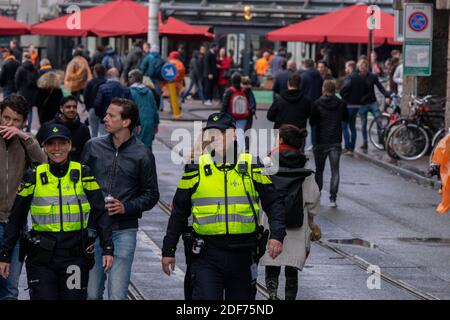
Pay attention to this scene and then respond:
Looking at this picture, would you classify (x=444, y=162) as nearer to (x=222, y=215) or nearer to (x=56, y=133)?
(x=222, y=215)

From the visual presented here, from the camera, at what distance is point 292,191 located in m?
10.6

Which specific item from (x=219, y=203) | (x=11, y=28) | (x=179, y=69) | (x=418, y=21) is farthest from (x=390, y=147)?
(x=219, y=203)

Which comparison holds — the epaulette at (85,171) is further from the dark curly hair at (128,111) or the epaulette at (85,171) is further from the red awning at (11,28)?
the red awning at (11,28)

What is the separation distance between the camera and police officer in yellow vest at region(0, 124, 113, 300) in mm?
8430

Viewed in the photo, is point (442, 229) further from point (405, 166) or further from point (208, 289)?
point (208, 289)

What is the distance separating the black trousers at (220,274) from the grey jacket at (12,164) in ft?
5.36

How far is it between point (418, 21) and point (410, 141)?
216 cm

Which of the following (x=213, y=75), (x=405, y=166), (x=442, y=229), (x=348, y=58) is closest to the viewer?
(x=442, y=229)

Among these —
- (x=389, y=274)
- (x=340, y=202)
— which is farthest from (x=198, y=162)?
(x=340, y=202)

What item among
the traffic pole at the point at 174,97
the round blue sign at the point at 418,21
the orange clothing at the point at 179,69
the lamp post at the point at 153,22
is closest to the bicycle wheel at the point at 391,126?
the round blue sign at the point at 418,21

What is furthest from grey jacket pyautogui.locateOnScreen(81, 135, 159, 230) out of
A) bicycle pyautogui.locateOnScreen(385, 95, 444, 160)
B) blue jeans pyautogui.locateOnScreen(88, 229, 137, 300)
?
bicycle pyautogui.locateOnScreen(385, 95, 444, 160)

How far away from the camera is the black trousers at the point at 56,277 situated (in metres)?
8.41

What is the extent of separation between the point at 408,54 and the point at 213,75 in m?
16.2

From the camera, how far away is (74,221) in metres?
8.50
